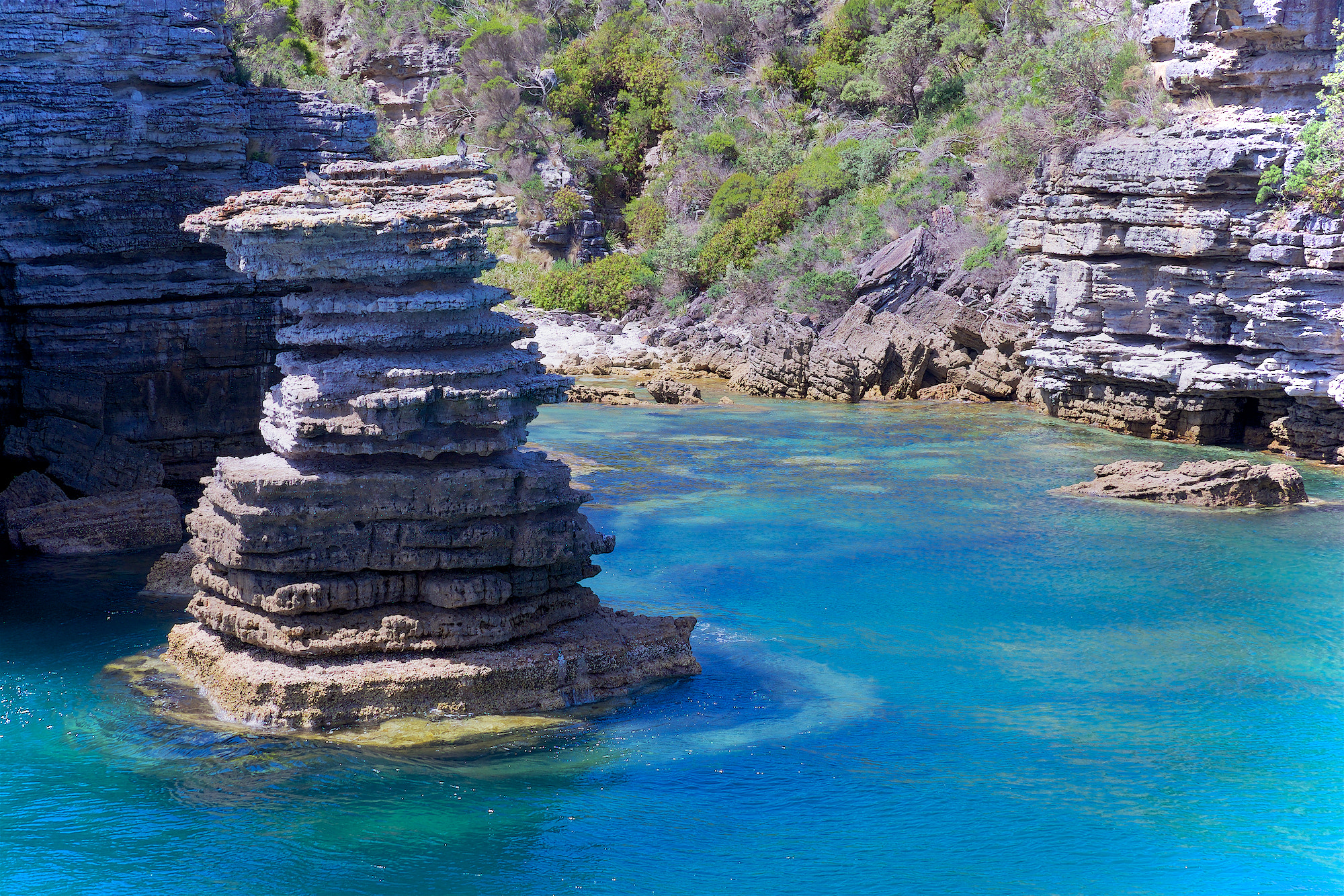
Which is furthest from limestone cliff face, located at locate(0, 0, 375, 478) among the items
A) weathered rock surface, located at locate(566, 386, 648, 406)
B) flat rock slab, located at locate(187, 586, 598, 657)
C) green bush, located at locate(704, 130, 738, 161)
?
green bush, located at locate(704, 130, 738, 161)

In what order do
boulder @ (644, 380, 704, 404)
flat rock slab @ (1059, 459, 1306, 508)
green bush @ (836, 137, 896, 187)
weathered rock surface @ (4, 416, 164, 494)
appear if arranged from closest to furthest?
weathered rock surface @ (4, 416, 164, 494) < flat rock slab @ (1059, 459, 1306, 508) < boulder @ (644, 380, 704, 404) < green bush @ (836, 137, 896, 187)

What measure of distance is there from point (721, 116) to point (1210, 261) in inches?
1006

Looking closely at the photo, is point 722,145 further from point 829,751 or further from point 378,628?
point 829,751

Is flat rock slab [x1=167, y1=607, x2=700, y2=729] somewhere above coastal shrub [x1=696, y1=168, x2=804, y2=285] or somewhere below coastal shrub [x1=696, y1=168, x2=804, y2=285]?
below

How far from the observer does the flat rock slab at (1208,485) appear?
1981 centimetres

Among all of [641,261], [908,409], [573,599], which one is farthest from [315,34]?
[573,599]

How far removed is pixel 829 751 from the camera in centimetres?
1160

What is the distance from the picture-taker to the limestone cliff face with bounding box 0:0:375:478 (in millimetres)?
18438

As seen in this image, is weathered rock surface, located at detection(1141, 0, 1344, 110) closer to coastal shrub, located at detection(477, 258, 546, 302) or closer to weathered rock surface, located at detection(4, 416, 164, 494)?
weathered rock surface, located at detection(4, 416, 164, 494)

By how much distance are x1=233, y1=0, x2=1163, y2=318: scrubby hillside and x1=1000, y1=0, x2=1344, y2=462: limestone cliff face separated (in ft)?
16.3

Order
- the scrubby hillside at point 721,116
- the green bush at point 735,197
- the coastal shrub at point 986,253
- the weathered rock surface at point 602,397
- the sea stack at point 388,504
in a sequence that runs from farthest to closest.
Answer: the green bush at point 735,197 → the scrubby hillside at point 721,116 → the coastal shrub at point 986,253 → the weathered rock surface at point 602,397 → the sea stack at point 388,504

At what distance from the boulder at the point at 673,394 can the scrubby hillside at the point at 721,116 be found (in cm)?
523

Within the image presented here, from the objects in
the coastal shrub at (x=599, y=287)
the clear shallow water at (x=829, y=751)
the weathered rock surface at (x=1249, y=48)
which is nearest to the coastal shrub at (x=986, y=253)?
the weathered rock surface at (x=1249, y=48)

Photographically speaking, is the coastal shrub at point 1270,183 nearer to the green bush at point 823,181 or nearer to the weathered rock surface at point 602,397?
the weathered rock surface at point 602,397
